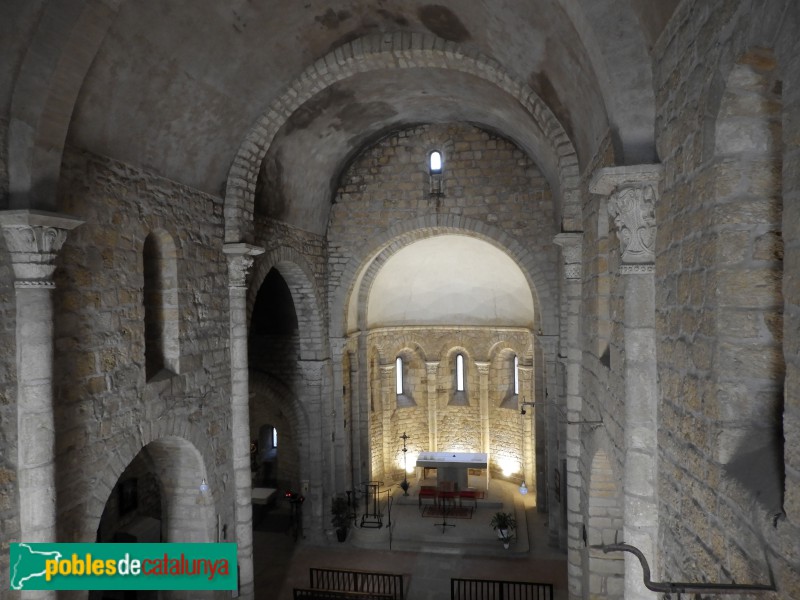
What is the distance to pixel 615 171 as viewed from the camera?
3969 millimetres

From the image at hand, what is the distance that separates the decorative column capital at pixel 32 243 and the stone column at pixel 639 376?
4.91 metres

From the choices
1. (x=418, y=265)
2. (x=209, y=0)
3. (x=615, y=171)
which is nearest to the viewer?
(x=615, y=171)

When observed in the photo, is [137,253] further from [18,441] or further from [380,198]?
[380,198]

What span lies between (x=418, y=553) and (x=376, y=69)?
10277 mm

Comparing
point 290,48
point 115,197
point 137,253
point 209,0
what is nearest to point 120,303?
point 137,253

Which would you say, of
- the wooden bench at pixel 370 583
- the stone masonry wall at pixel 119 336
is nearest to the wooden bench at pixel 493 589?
the wooden bench at pixel 370 583

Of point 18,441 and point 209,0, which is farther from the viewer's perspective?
point 209,0

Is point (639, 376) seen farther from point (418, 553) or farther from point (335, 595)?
point (418, 553)

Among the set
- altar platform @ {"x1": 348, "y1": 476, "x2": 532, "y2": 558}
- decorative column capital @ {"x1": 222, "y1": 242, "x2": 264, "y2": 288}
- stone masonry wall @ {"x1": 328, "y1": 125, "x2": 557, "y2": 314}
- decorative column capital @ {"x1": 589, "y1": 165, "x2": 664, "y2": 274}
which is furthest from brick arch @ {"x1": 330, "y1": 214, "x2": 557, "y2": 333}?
decorative column capital @ {"x1": 589, "y1": 165, "x2": 664, "y2": 274}

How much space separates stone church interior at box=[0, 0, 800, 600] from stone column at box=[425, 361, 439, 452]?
9.93 ft

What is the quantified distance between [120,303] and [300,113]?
205 inches

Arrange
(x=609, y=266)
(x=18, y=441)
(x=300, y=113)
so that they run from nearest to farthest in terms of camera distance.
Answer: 1. (x=18, y=441)
2. (x=609, y=266)
3. (x=300, y=113)

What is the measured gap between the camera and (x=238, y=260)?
9.14 meters

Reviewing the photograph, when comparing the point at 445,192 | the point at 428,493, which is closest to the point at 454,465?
the point at 428,493
